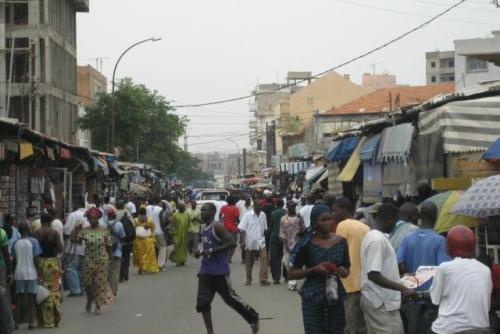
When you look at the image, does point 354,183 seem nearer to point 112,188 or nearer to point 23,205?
point 23,205

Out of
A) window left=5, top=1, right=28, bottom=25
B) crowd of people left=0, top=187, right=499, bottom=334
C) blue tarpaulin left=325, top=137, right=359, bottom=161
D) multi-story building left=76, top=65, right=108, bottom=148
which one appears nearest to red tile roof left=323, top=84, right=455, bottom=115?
window left=5, top=1, right=28, bottom=25

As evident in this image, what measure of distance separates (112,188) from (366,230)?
33019 millimetres

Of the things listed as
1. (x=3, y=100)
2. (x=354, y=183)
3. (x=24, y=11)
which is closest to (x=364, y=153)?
(x=354, y=183)

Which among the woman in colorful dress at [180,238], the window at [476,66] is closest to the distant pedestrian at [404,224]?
the woman in colorful dress at [180,238]

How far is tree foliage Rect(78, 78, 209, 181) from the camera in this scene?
58906 millimetres

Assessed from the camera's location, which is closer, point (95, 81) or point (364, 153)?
point (364, 153)

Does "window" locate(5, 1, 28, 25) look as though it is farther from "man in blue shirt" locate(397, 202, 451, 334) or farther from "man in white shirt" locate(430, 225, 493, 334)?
"man in white shirt" locate(430, 225, 493, 334)

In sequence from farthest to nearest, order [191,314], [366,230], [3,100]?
[3,100] → [191,314] → [366,230]

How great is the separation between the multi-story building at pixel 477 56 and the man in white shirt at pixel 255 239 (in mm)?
5291

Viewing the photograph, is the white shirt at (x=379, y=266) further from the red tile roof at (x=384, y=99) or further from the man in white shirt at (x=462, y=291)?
the red tile roof at (x=384, y=99)

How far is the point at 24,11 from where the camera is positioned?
5881 cm

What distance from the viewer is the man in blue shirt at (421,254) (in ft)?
28.7

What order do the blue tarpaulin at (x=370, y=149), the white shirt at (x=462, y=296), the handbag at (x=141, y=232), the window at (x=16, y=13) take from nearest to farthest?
the white shirt at (x=462, y=296) → the blue tarpaulin at (x=370, y=149) → the handbag at (x=141, y=232) → the window at (x=16, y=13)

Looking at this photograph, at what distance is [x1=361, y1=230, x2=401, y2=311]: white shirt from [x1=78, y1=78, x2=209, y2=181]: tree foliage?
46.1 metres
